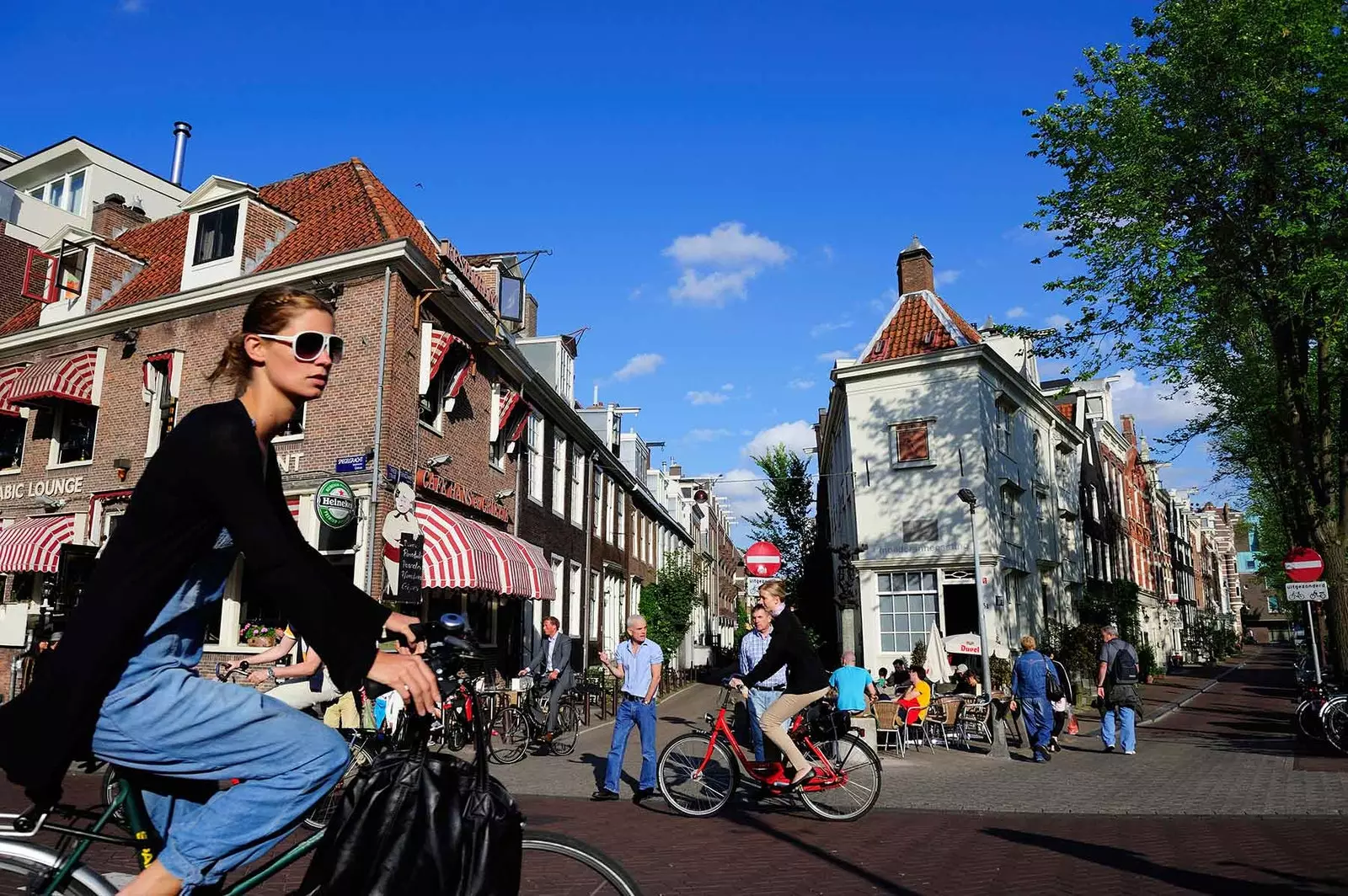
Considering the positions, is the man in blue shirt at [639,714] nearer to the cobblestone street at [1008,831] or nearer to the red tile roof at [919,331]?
the cobblestone street at [1008,831]

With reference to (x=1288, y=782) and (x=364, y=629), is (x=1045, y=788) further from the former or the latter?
(x=364, y=629)

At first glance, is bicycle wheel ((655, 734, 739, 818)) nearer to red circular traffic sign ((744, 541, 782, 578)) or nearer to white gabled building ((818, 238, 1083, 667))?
red circular traffic sign ((744, 541, 782, 578))

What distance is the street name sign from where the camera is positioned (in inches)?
554

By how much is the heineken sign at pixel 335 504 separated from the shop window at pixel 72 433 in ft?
25.3

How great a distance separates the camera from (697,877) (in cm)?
577

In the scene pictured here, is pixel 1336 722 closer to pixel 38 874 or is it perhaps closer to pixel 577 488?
pixel 38 874

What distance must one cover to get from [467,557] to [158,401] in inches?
299

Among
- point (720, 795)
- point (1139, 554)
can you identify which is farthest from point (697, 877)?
point (1139, 554)

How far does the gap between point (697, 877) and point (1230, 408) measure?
19531mm

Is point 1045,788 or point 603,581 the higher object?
point 603,581

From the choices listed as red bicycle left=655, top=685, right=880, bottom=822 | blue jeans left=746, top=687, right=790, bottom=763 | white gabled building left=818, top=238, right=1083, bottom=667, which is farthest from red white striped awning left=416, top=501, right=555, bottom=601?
white gabled building left=818, top=238, right=1083, bottom=667

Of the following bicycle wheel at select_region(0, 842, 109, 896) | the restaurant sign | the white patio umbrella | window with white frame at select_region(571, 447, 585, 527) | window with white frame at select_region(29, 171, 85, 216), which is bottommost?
the white patio umbrella

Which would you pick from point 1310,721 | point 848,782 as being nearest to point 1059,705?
point 1310,721

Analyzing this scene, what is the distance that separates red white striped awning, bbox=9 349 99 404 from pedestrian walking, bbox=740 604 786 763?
50.8 feet
